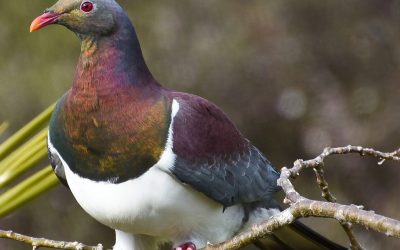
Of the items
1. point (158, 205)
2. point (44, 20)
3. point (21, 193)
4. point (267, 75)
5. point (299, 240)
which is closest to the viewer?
point (21, 193)

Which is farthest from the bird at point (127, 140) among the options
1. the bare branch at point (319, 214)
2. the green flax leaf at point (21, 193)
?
the bare branch at point (319, 214)

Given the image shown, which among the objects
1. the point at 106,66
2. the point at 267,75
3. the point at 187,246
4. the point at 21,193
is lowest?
the point at 21,193

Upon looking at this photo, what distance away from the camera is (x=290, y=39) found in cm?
713

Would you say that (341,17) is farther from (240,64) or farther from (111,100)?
(111,100)

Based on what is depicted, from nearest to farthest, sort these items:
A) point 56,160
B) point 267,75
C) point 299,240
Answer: point 56,160 → point 299,240 → point 267,75

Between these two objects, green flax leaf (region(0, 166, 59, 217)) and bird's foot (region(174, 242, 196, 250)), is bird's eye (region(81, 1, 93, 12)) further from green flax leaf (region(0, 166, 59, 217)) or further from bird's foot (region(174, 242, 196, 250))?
bird's foot (region(174, 242, 196, 250))

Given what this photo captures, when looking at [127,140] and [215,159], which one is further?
[215,159]

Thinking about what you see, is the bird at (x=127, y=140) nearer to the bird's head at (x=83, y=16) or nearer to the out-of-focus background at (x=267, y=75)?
the bird's head at (x=83, y=16)

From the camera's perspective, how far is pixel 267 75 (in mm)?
6992

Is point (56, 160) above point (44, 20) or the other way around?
the other way around

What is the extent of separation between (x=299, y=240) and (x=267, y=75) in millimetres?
3526

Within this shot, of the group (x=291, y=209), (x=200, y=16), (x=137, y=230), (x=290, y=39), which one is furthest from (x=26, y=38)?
(x=291, y=209)

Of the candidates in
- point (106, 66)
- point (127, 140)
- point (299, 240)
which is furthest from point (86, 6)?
point (299, 240)

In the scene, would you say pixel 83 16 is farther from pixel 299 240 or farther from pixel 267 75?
pixel 267 75
